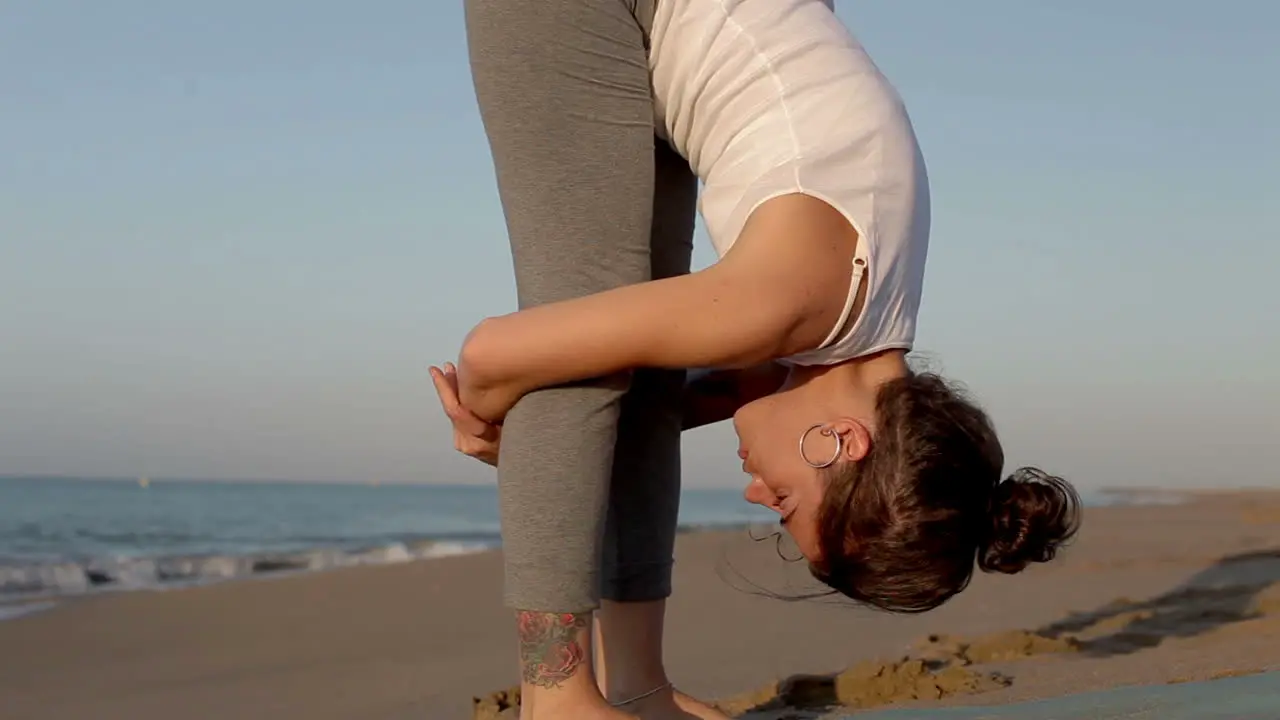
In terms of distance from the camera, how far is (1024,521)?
5.70 ft

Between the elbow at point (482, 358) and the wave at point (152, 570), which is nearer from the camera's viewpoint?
the elbow at point (482, 358)

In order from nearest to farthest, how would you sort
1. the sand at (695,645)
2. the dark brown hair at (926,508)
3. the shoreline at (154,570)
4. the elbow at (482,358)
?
1. the elbow at (482,358)
2. the dark brown hair at (926,508)
3. the sand at (695,645)
4. the shoreline at (154,570)

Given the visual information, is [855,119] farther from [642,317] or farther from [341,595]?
[341,595]

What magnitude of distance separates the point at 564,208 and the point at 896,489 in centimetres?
61

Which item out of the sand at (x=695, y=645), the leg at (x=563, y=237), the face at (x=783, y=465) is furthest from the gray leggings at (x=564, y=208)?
the sand at (x=695, y=645)

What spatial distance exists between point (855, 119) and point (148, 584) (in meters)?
6.76

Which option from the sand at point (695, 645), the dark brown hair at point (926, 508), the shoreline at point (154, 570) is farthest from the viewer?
the shoreline at point (154, 570)

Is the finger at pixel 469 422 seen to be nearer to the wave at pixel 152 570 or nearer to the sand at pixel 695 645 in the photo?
the sand at pixel 695 645

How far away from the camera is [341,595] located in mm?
5922

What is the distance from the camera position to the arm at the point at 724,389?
1912 millimetres

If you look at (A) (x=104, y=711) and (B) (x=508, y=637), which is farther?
(B) (x=508, y=637)

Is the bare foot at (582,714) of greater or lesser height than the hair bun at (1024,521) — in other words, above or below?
below

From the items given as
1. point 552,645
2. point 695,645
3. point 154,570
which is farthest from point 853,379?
point 154,570

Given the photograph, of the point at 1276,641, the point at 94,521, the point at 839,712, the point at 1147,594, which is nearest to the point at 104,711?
the point at 839,712
